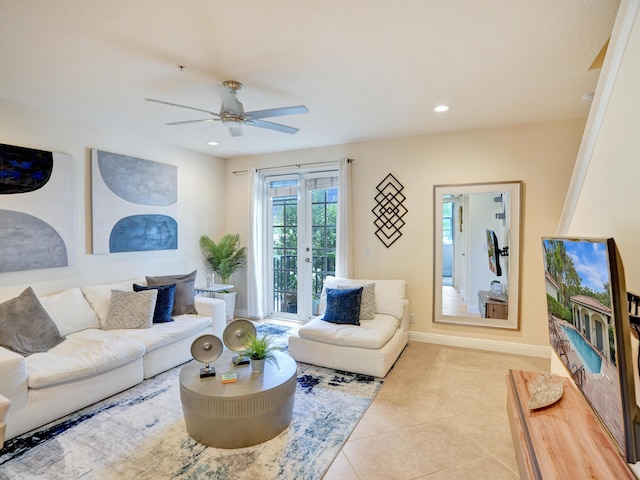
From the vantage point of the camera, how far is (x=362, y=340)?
3264mm

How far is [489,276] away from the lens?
13.0 feet

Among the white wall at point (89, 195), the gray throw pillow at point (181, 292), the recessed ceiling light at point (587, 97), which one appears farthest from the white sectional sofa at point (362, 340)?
the recessed ceiling light at point (587, 97)

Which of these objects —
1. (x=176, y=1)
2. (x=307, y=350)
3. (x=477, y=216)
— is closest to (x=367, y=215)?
(x=477, y=216)

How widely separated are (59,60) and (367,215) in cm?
347

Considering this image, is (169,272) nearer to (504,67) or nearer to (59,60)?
(59,60)

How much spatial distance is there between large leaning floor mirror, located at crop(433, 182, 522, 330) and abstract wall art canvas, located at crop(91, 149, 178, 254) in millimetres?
Answer: 3525

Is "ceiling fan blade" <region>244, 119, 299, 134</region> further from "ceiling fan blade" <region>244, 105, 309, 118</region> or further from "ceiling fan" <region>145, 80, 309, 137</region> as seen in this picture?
"ceiling fan blade" <region>244, 105, 309, 118</region>

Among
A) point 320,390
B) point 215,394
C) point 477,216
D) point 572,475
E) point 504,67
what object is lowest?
point 320,390

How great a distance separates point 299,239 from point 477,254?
2.52m

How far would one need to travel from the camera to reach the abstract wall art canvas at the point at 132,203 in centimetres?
374

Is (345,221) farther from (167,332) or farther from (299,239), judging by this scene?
(167,332)

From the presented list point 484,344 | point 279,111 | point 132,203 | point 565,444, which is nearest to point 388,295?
point 484,344

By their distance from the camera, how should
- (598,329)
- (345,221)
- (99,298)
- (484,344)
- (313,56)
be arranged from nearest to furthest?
1. (598,329)
2. (313,56)
3. (99,298)
4. (484,344)
5. (345,221)

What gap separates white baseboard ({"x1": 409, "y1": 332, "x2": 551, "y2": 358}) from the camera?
3.77 m
